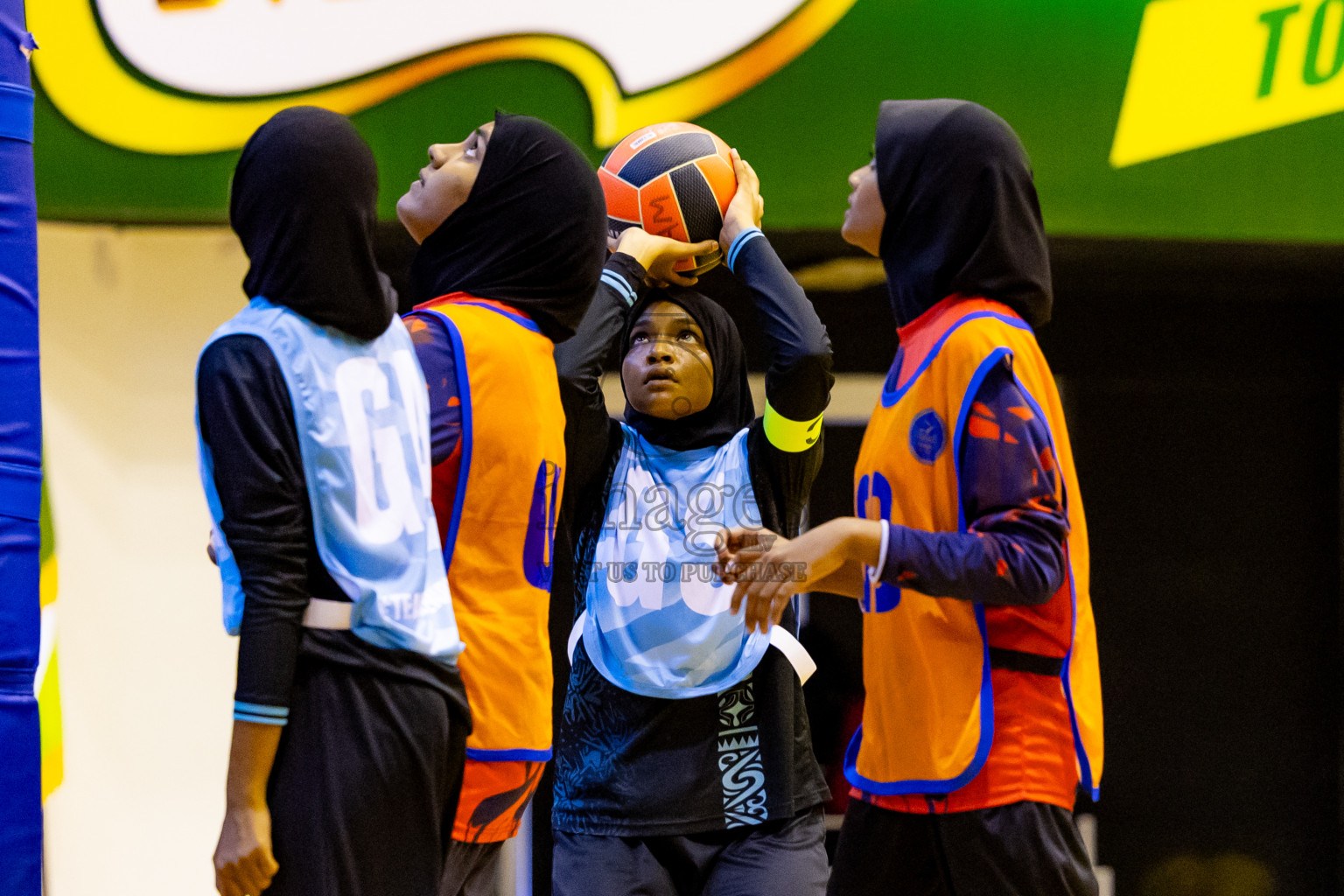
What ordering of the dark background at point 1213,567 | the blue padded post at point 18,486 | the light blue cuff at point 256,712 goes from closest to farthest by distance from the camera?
the light blue cuff at point 256,712 → the blue padded post at point 18,486 → the dark background at point 1213,567

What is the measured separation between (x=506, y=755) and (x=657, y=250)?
132 cm

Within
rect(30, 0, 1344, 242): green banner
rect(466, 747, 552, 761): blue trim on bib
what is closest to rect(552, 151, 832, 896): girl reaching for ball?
rect(466, 747, 552, 761): blue trim on bib

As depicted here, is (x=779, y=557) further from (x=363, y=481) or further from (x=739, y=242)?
(x=739, y=242)

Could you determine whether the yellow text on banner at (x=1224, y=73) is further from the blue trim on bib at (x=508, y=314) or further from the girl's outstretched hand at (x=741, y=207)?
the blue trim on bib at (x=508, y=314)

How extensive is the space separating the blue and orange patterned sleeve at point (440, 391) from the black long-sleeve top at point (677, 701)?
659 millimetres

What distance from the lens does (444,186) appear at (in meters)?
2.37

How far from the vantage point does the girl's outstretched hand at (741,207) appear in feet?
10.1

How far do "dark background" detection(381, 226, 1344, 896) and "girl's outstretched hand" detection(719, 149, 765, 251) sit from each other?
213 cm

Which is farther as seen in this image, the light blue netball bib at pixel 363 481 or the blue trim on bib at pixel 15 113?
the blue trim on bib at pixel 15 113

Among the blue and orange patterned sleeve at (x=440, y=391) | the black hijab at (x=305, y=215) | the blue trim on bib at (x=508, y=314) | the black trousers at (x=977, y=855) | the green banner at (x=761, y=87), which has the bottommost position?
the black trousers at (x=977, y=855)

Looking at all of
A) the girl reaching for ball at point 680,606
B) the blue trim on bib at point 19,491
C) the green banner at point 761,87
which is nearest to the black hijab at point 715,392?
the girl reaching for ball at point 680,606

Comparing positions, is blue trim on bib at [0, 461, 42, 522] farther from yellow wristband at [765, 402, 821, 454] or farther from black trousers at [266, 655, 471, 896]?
yellow wristband at [765, 402, 821, 454]

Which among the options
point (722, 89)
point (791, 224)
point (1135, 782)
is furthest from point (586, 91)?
point (1135, 782)

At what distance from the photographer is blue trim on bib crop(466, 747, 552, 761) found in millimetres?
2105
